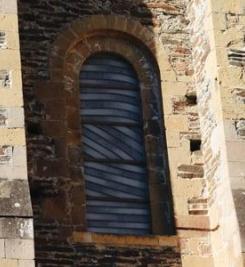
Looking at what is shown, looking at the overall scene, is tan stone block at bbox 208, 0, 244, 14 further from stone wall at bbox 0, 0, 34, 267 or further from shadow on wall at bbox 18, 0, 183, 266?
stone wall at bbox 0, 0, 34, 267

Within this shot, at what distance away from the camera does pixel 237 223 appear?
14.5 meters

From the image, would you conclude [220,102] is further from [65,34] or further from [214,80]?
[65,34]

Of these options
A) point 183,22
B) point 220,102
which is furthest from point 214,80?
point 183,22

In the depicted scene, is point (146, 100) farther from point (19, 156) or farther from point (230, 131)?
point (19, 156)

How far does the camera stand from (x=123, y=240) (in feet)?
49.8

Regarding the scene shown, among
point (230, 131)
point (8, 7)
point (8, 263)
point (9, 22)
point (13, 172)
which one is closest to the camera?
point (8, 263)

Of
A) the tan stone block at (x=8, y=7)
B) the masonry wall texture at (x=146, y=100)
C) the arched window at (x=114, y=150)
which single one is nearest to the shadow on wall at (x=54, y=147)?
→ the masonry wall texture at (x=146, y=100)

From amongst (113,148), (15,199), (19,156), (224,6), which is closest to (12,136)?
(19,156)

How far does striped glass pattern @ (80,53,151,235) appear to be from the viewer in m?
15.6

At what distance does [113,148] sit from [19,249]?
95.2 inches

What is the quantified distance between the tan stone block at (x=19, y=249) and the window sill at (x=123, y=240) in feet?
4.17

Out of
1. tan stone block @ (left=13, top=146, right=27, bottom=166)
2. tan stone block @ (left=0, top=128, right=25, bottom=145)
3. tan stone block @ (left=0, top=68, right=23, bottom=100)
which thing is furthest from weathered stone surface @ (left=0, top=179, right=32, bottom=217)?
tan stone block @ (left=0, top=68, right=23, bottom=100)

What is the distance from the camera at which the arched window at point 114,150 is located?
51.1ft

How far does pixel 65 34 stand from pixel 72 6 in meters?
0.36
